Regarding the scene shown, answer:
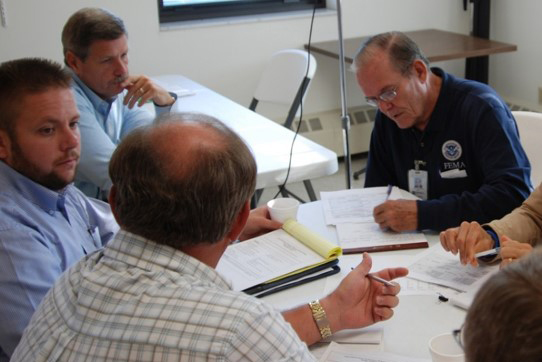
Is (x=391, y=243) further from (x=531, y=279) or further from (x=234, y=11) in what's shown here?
(x=234, y=11)

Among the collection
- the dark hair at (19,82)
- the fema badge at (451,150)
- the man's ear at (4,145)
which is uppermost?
the dark hair at (19,82)

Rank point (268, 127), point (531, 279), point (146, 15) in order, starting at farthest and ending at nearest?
point (146, 15), point (268, 127), point (531, 279)

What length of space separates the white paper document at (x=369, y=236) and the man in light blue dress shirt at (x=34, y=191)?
0.69 m

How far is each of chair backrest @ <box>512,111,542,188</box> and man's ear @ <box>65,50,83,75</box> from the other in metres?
1.59

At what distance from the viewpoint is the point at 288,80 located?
370 cm

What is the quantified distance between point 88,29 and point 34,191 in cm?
99

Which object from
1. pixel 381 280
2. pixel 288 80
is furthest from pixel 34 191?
pixel 288 80

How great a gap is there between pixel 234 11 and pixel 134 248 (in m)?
3.71

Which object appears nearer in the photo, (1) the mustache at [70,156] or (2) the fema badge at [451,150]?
(1) the mustache at [70,156]

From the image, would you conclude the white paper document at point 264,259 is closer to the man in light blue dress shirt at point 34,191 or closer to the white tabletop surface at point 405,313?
the white tabletop surface at point 405,313

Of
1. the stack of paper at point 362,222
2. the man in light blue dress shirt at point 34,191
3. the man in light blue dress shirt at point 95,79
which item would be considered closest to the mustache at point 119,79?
the man in light blue dress shirt at point 95,79

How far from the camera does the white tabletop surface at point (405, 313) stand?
138 centimetres

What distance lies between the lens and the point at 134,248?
110 cm

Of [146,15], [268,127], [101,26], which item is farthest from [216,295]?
[146,15]
